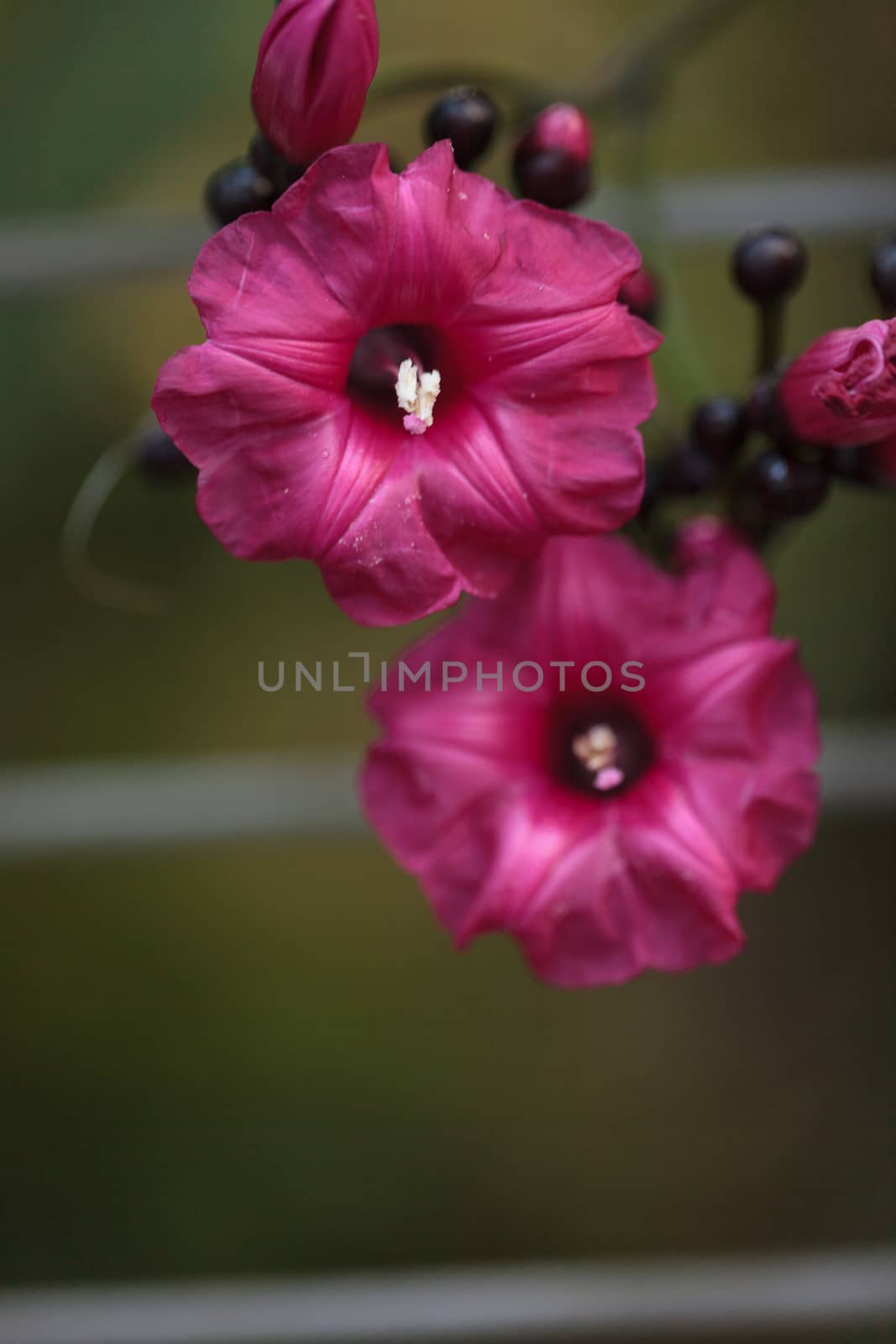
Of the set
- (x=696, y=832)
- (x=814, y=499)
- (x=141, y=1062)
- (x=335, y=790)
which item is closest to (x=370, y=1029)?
(x=141, y=1062)

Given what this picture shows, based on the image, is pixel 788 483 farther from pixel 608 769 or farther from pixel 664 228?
pixel 664 228

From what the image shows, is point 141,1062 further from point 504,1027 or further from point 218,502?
point 218,502

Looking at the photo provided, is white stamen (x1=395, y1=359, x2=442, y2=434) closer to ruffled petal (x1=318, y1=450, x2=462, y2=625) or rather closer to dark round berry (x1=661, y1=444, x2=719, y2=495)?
ruffled petal (x1=318, y1=450, x2=462, y2=625)

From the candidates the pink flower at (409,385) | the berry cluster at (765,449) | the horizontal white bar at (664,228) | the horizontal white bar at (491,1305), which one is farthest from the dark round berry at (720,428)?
the horizontal white bar at (491,1305)

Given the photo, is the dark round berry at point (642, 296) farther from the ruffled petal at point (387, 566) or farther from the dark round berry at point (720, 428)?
the ruffled petal at point (387, 566)

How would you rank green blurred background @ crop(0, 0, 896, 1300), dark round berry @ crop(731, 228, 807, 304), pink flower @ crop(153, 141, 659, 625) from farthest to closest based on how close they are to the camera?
1. green blurred background @ crop(0, 0, 896, 1300)
2. dark round berry @ crop(731, 228, 807, 304)
3. pink flower @ crop(153, 141, 659, 625)

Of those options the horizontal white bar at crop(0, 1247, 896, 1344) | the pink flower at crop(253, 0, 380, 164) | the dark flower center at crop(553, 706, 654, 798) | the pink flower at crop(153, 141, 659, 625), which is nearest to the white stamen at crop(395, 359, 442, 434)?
the pink flower at crop(153, 141, 659, 625)
